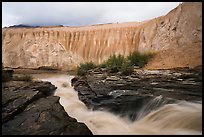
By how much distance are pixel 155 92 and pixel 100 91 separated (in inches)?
95.0

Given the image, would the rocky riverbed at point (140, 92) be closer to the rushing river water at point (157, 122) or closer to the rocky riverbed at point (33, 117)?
the rushing river water at point (157, 122)

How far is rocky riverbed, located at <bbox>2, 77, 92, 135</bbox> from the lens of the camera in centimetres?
586

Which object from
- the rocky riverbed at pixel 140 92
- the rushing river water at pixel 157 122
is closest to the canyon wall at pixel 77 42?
the rocky riverbed at pixel 140 92

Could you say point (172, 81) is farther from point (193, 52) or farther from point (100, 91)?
point (193, 52)

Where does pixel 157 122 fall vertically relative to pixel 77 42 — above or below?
below

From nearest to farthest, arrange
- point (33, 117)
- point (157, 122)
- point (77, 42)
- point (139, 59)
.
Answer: point (33, 117) < point (157, 122) < point (139, 59) < point (77, 42)

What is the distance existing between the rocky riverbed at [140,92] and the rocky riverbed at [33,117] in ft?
6.95

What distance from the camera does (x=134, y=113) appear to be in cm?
851

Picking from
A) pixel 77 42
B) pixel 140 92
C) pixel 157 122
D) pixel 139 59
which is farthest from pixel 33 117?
pixel 77 42

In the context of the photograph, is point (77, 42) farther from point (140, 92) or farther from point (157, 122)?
point (157, 122)

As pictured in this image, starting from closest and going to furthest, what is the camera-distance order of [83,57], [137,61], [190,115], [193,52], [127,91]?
[190,115] → [127,91] → [193,52] → [137,61] → [83,57]

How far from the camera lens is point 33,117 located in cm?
667

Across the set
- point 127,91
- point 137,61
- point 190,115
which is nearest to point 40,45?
point 137,61

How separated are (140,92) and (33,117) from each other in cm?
444
